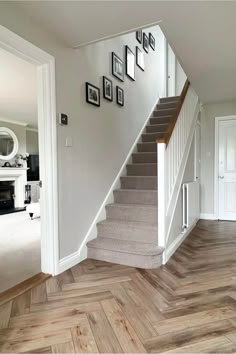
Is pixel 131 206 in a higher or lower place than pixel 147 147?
lower

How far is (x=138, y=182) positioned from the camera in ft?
11.6

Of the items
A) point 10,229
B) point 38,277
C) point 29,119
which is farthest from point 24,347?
point 29,119

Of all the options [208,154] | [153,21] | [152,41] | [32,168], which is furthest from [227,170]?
[32,168]

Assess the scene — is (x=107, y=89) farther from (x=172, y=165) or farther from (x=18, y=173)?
(x=18, y=173)

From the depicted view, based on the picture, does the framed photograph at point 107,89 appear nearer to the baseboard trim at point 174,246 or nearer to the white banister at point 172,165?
the white banister at point 172,165

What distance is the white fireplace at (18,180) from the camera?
6619mm

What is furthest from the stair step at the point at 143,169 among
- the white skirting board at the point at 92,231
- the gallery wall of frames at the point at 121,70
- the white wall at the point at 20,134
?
the white wall at the point at 20,134

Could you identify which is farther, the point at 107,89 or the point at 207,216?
the point at 207,216

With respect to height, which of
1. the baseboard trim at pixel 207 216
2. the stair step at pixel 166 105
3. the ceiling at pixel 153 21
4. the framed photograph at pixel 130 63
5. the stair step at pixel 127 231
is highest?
the framed photograph at pixel 130 63

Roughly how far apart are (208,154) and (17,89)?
3.78 metres

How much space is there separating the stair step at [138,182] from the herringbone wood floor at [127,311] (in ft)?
3.96

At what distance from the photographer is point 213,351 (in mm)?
1317

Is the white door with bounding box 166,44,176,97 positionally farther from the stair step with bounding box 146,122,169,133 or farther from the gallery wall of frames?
the stair step with bounding box 146,122,169,133

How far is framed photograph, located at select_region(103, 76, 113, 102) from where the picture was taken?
3187mm
